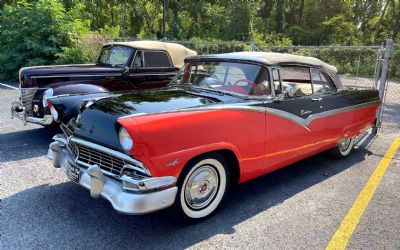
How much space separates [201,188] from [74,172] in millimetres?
1246

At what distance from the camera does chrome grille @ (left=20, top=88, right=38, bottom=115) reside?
21.0ft

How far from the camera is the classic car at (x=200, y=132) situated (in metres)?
3.02

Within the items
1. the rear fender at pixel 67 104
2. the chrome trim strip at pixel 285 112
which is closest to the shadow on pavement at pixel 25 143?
the rear fender at pixel 67 104

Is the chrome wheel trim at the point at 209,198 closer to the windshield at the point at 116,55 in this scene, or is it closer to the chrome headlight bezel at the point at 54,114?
the chrome headlight bezel at the point at 54,114

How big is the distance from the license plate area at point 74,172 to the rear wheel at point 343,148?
3929 mm

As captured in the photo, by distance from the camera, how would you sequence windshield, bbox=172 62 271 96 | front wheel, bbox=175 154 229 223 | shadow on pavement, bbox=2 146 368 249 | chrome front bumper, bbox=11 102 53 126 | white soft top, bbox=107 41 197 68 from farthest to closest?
white soft top, bbox=107 41 197 68 → chrome front bumper, bbox=11 102 53 126 → windshield, bbox=172 62 271 96 → front wheel, bbox=175 154 229 223 → shadow on pavement, bbox=2 146 368 249

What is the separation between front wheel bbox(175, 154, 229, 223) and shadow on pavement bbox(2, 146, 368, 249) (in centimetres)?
12

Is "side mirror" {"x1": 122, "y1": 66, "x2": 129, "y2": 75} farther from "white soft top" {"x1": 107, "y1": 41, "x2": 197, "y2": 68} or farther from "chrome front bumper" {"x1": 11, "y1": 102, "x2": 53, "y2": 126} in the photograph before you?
"chrome front bumper" {"x1": 11, "y1": 102, "x2": 53, "y2": 126}

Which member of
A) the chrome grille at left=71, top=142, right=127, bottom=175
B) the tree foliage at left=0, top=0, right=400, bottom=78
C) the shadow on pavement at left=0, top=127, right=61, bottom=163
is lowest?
the shadow on pavement at left=0, top=127, right=61, bottom=163

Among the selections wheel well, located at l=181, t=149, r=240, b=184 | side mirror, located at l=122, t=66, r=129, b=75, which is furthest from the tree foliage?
wheel well, located at l=181, t=149, r=240, b=184

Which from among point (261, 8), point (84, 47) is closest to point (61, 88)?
point (84, 47)

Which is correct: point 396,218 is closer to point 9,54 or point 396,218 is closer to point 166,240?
point 166,240

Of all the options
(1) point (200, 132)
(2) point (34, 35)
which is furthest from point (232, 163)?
(2) point (34, 35)

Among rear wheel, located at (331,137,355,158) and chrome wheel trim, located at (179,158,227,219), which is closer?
chrome wheel trim, located at (179,158,227,219)
